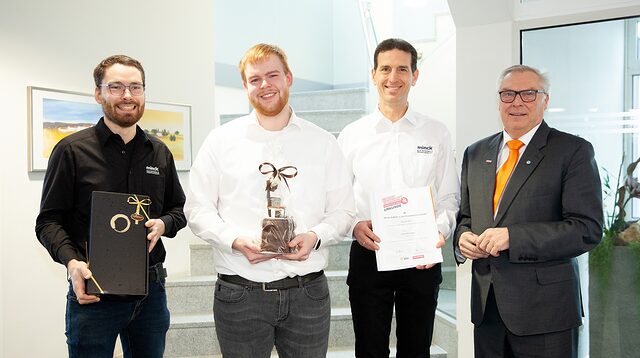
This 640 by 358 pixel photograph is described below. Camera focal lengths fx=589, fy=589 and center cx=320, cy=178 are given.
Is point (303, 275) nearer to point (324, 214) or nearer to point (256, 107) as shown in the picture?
point (324, 214)

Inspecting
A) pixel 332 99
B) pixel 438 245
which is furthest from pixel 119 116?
pixel 332 99

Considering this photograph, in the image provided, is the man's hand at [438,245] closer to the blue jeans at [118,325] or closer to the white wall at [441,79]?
the blue jeans at [118,325]

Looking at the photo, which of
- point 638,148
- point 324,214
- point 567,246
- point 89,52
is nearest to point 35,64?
point 89,52

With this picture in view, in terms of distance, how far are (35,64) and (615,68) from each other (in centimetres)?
366

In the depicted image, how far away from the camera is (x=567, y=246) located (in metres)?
2.28

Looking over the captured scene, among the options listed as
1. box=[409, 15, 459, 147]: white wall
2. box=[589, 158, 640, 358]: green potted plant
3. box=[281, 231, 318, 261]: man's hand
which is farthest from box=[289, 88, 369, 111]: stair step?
box=[281, 231, 318, 261]: man's hand

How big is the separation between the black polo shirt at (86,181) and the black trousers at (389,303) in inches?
34.2

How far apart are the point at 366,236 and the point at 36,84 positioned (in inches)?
108

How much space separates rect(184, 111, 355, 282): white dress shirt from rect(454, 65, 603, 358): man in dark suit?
61 cm

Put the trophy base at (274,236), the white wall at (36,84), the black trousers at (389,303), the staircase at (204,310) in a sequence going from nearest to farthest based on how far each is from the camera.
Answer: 1. the trophy base at (274,236)
2. the black trousers at (389,303)
3. the white wall at (36,84)
4. the staircase at (204,310)

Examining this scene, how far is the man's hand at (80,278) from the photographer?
85.6 inches

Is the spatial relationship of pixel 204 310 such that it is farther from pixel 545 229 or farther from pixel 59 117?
pixel 545 229

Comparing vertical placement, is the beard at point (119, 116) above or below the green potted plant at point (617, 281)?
above

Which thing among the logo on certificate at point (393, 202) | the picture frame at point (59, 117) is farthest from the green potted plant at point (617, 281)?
the picture frame at point (59, 117)
